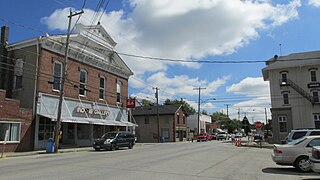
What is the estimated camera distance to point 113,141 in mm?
28938

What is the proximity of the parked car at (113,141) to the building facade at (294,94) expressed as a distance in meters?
22.2

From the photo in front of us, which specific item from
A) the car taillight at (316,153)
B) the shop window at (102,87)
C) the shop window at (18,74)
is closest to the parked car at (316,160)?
the car taillight at (316,153)

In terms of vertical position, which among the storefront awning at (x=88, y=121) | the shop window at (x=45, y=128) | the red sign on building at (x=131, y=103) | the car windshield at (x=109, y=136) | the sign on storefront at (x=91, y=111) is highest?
the red sign on building at (x=131, y=103)

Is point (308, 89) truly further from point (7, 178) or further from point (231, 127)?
point (231, 127)

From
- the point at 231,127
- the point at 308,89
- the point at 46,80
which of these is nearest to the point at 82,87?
the point at 46,80

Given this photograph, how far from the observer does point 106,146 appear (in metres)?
28.3

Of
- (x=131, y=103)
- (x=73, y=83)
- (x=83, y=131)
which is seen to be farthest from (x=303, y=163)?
(x=131, y=103)

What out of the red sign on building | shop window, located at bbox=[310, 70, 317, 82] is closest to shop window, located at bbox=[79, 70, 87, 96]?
the red sign on building

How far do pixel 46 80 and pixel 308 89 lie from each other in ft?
113

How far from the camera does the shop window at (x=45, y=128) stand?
94.2 feet

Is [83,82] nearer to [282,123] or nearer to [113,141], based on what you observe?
[113,141]

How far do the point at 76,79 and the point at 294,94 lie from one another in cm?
2976

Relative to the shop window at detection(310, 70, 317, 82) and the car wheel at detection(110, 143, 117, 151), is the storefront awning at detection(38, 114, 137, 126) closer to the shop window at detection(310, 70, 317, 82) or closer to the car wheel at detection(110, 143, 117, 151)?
the car wheel at detection(110, 143, 117, 151)

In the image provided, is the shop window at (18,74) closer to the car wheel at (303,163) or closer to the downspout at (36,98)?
the downspout at (36,98)
